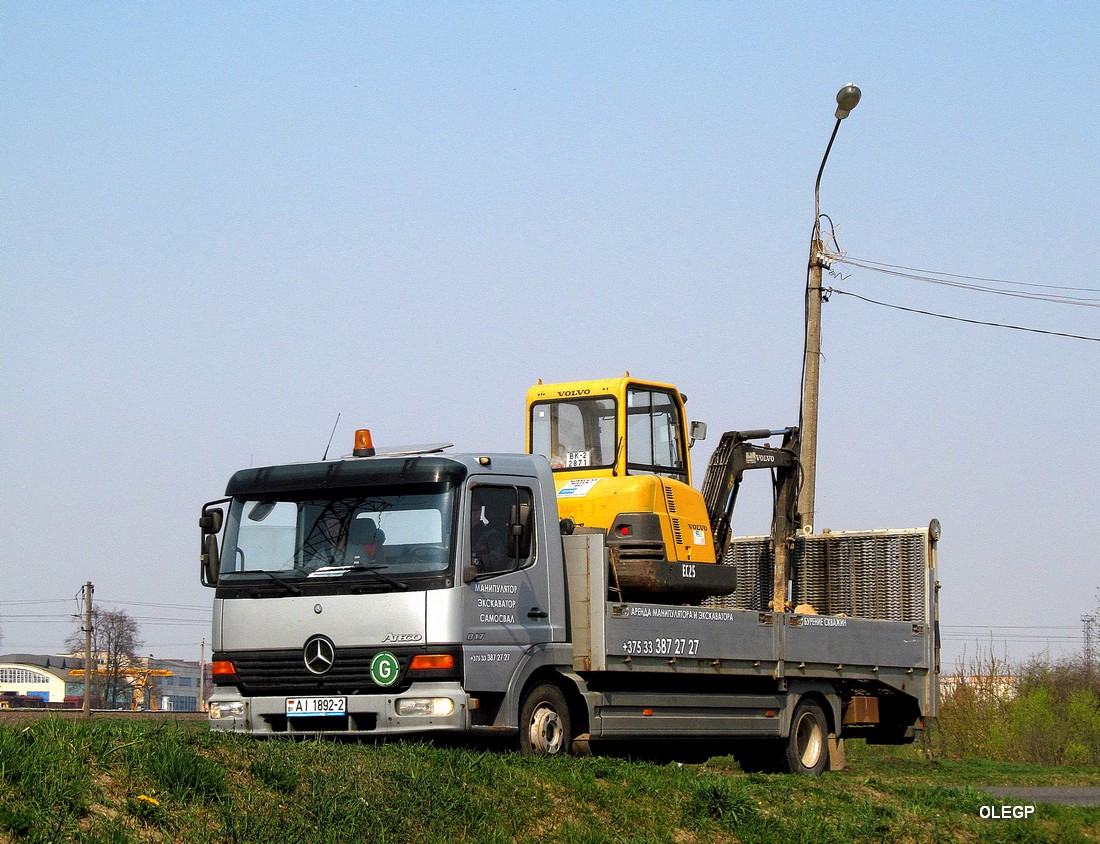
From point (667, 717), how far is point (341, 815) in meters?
5.62

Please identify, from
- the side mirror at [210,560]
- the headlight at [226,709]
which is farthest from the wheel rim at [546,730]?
the side mirror at [210,560]

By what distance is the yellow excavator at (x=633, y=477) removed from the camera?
13.8 meters

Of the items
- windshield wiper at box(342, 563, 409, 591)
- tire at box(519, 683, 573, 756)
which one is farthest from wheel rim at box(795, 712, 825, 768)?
windshield wiper at box(342, 563, 409, 591)

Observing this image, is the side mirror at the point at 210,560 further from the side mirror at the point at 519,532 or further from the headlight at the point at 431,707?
the side mirror at the point at 519,532

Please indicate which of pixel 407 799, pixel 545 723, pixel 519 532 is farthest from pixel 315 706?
pixel 407 799

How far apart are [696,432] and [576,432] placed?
1.33m

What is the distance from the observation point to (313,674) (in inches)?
457

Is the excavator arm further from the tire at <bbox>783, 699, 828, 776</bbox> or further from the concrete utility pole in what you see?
the concrete utility pole

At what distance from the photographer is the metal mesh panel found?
17.0 metres

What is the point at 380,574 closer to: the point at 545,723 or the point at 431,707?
the point at 431,707

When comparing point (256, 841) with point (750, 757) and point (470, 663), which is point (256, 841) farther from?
point (750, 757)

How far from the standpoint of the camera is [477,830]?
29.3 ft

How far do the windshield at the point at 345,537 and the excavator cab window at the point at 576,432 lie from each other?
10.8 ft

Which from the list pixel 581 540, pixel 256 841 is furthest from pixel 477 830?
pixel 581 540
